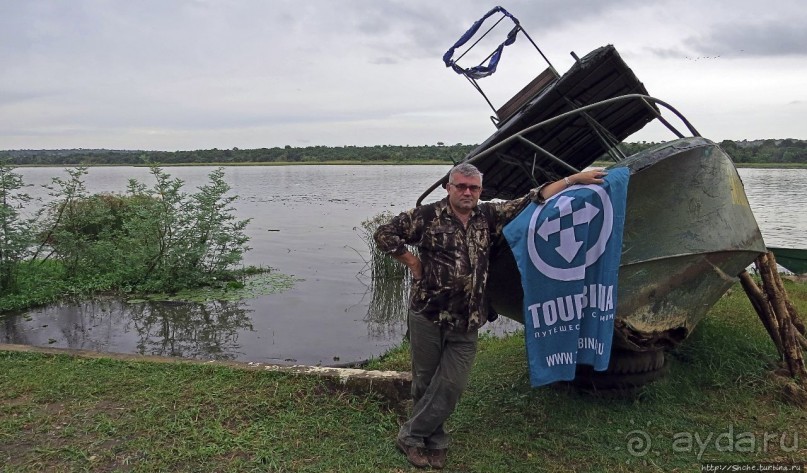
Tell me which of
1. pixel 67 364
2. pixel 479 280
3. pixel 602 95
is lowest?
pixel 67 364

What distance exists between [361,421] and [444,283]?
1.51 meters

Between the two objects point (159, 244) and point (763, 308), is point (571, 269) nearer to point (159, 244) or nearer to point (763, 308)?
point (763, 308)

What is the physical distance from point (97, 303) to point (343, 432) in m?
7.55

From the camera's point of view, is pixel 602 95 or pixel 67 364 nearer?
pixel 602 95

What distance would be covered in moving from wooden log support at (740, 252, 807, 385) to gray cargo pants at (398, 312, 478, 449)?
2.73m

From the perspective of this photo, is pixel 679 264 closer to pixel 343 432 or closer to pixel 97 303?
pixel 343 432

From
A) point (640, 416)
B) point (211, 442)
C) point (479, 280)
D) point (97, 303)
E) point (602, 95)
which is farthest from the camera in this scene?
point (97, 303)

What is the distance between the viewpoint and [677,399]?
4805mm

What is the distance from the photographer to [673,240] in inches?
166

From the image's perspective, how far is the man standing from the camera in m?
3.87

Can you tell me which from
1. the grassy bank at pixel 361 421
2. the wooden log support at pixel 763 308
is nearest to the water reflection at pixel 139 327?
the grassy bank at pixel 361 421

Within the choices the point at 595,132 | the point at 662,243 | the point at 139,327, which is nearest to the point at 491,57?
the point at 595,132

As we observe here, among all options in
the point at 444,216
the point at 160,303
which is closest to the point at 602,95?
the point at 444,216

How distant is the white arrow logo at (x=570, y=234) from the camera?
395 centimetres
